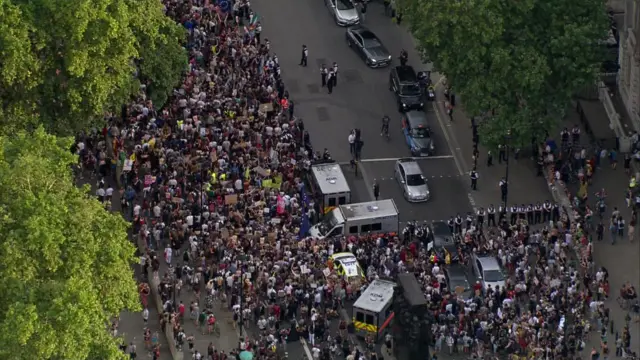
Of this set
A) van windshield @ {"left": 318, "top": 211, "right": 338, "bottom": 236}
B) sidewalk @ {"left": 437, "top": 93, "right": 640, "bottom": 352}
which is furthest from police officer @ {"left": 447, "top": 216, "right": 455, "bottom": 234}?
van windshield @ {"left": 318, "top": 211, "right": 338, "bottom": 236}

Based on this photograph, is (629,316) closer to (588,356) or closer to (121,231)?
Answer: (588,356)

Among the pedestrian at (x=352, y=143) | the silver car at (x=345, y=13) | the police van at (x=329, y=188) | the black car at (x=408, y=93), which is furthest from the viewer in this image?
the silver car at (x=345, y=13)

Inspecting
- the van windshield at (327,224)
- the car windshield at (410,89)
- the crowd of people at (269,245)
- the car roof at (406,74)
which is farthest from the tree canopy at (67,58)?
the car roof at (406,74)

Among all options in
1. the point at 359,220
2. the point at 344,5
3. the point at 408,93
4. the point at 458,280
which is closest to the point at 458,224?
the point at 359,220

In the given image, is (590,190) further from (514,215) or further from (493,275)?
(493,275)

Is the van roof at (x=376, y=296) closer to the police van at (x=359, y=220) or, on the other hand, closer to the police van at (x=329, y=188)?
the police van at (x=359, y=220)

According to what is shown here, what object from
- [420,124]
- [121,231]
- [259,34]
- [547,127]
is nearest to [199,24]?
[259,34]
